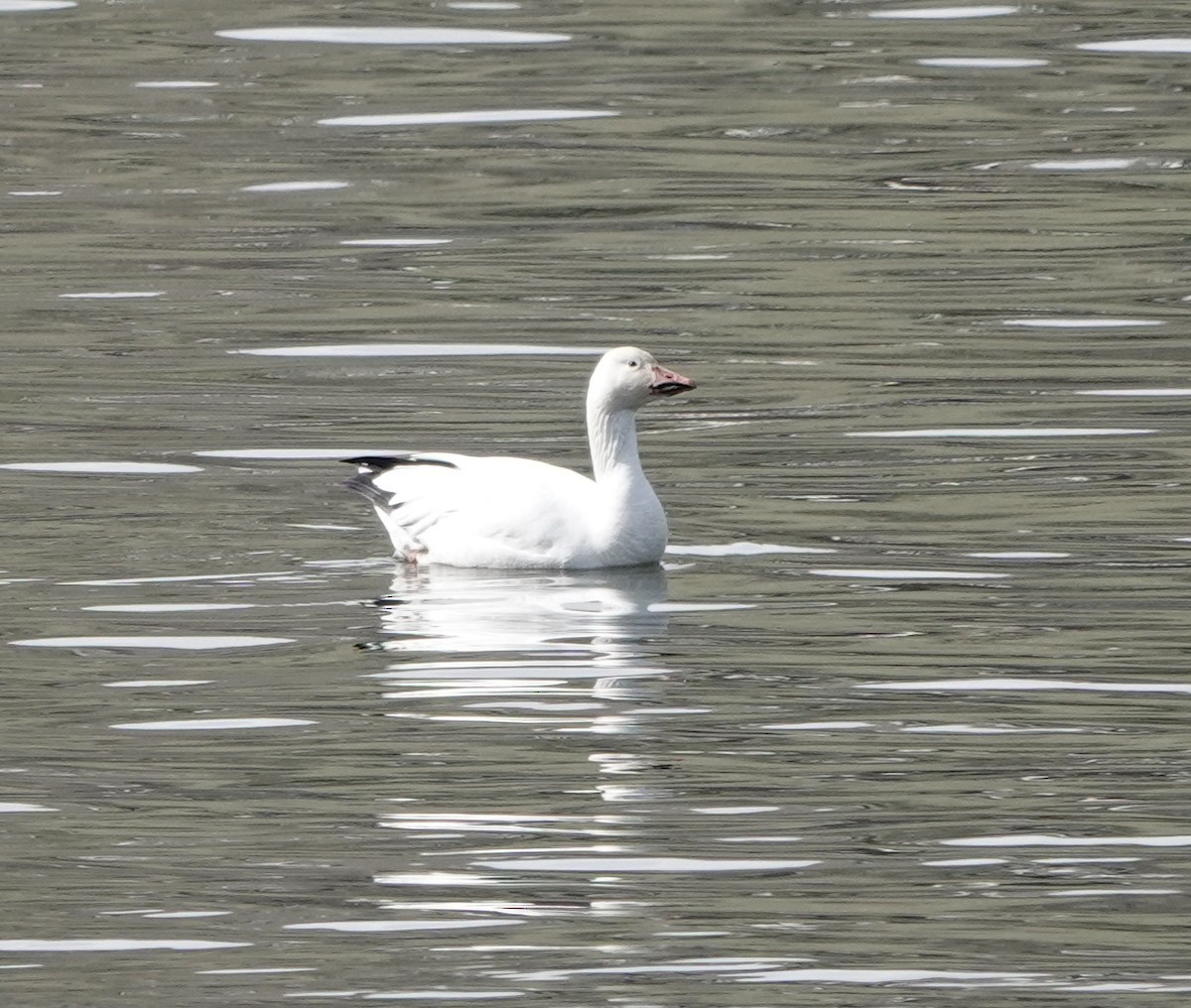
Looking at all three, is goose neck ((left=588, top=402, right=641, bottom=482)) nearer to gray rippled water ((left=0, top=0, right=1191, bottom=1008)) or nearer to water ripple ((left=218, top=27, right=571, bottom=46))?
gray rippled water ((left=0, top=0, right=1191, bottom=1008))

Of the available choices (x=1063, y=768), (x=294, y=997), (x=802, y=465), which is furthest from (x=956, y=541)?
(x=294, y=997)

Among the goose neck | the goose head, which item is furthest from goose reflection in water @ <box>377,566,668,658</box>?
the goose head

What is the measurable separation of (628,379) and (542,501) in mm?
734

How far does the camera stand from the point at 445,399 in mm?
15000

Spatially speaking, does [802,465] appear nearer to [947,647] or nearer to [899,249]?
[947,647]

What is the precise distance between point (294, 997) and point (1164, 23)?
18.1 metres

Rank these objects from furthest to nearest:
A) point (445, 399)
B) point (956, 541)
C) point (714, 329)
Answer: point (714, 329) → point (445, 399) → point (956, 541)

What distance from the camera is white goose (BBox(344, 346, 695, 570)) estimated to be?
12.2 metres

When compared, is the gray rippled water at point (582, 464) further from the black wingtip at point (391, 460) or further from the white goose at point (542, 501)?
the black wingtip at point (391, 460)

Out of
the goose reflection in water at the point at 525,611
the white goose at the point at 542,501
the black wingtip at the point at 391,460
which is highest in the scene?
the black wingtip at the point at 391,460

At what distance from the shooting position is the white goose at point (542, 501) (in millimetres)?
12234

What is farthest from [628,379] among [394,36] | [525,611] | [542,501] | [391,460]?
[394,36]

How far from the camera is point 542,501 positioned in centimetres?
1223

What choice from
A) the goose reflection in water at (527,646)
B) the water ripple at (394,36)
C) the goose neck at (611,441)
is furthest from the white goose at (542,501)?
the water ripple at (394,36)
